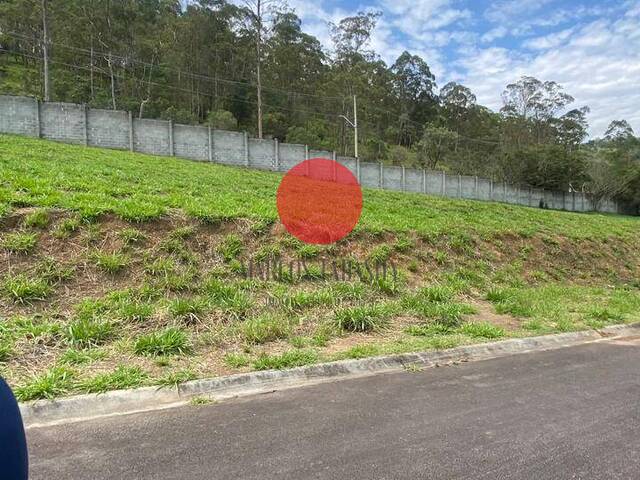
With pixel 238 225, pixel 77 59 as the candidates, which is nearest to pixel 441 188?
pixel 238 225

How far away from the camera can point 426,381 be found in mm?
4340

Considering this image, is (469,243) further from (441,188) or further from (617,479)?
(441,188)

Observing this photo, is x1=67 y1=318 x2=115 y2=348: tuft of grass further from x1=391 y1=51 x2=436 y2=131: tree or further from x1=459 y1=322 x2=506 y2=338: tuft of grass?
x1=391 y1=51 x2=436 y2=131: tree

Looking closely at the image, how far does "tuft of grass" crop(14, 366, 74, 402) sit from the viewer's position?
350cm

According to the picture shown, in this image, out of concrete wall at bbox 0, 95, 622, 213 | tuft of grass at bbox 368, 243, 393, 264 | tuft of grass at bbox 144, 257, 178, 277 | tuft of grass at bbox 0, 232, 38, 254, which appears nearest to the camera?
tuft of grass at bbox 0, 232, 38, 254

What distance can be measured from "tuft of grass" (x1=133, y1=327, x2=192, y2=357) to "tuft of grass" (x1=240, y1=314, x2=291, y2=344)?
2.18ft

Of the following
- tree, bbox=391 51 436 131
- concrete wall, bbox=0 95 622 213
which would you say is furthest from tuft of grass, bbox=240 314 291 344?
tree, bbox=391 51 436 131

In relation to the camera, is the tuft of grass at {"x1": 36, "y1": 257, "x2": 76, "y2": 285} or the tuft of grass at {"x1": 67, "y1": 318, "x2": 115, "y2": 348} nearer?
the tuft of grass at {"x1": 67, "y1": 318, "x2": 115, "y2": 348}

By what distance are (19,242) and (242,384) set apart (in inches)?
141

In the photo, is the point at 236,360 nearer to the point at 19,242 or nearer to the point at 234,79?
the point at 19,242

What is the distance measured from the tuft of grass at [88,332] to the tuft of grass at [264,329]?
1.40 m

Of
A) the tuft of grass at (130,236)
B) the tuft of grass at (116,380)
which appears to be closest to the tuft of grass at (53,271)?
the tuft of grass at (130,236)

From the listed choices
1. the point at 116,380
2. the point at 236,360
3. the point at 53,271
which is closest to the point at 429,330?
the point at 236,360

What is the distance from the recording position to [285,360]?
445 cm
